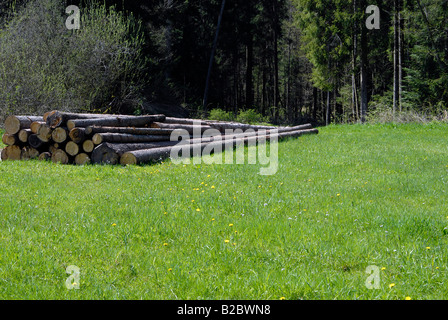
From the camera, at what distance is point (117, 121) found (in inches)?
463

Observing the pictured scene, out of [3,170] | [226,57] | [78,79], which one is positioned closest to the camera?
[3,170]

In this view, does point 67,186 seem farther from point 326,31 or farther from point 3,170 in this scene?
point 326,31

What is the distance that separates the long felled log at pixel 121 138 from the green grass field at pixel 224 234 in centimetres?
146

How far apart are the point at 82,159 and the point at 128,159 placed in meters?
1.19

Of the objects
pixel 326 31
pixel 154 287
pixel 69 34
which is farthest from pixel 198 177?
pixel 326 31

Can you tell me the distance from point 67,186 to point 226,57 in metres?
39.5

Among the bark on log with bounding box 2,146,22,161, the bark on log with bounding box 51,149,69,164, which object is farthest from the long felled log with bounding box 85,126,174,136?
the bark on log with bounding box 2,146,22,161

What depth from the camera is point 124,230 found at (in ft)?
16.0

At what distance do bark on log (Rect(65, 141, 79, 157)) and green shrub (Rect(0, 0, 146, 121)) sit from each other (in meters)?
6.66

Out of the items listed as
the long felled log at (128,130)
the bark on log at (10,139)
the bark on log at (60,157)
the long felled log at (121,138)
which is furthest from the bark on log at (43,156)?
the long felled log at (121,138)

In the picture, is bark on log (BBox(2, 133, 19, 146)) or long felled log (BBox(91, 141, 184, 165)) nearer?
long felled log (BBox(91, 141, 184, 165))

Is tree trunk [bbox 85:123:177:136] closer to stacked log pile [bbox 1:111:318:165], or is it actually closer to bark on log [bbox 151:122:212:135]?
stacked log pile [bbox 1:111:318:165]

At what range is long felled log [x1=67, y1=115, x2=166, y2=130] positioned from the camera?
10305 mm
